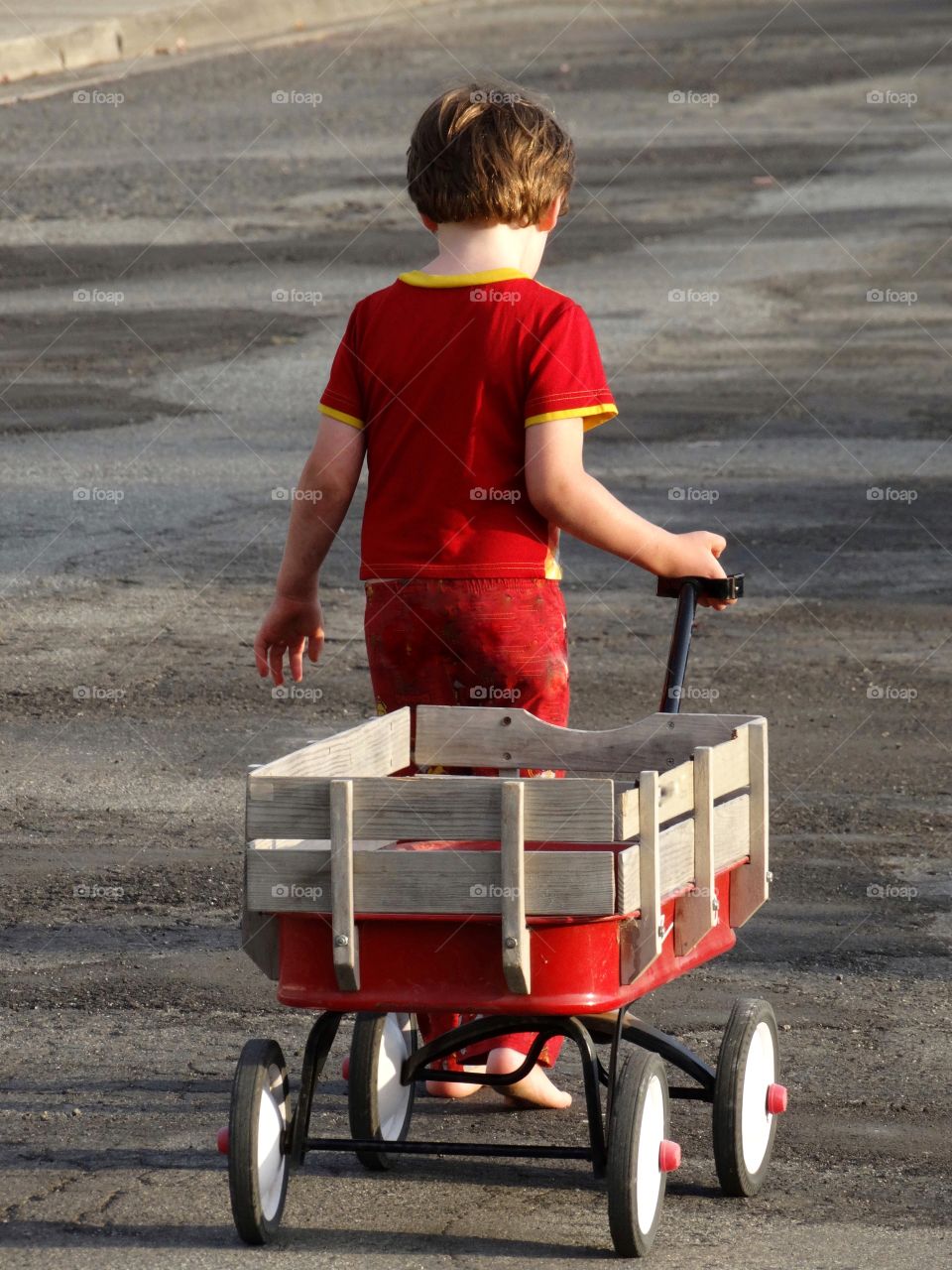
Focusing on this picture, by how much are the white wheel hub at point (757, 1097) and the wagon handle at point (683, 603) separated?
68 cm

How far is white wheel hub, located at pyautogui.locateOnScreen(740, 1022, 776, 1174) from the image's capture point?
4.28 metres

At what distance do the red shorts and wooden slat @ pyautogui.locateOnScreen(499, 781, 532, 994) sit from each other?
0.57m

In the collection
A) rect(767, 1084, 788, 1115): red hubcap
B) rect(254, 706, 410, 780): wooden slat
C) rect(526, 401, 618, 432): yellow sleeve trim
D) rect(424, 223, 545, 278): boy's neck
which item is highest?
rect(424, 223, 545, 278): boy's neck

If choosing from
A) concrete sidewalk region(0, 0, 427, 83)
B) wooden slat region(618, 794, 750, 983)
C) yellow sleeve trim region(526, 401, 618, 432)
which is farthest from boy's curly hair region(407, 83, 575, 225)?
concrete sidewalk region(0, 0, 427, 83)

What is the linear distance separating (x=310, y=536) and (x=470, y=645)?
40 centimetres

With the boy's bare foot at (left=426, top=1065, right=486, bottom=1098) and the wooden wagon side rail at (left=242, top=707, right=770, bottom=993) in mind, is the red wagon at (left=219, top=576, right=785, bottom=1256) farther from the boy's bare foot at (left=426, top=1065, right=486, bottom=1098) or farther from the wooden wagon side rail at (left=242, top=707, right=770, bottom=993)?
the boy's bare foot at (left=426, top=1065, right=486, bottom=1098)

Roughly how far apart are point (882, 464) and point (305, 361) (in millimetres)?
3608

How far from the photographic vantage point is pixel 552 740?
4.57 metres

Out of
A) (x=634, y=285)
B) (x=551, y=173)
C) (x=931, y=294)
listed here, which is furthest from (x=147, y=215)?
(x=551, y=173)

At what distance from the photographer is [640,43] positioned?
29.0 meters

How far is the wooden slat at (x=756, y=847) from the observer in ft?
14.5

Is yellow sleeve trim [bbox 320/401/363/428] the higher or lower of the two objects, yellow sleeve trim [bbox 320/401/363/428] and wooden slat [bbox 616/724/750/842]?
the higher

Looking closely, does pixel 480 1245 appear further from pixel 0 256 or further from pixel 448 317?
pixel 0 256

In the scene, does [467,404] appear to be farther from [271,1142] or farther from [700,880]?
[271,1142]
